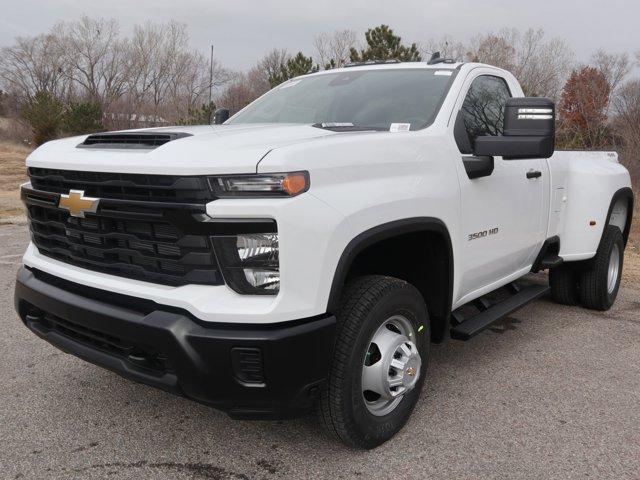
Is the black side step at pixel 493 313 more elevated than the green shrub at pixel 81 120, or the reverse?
the green shrub at pixel 81 120

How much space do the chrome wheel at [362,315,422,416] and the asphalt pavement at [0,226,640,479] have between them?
0.23m

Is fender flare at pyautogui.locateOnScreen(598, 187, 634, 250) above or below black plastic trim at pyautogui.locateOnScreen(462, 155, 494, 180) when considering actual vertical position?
below

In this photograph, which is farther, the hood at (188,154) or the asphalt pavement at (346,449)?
the asphalt pavement at (346,449)

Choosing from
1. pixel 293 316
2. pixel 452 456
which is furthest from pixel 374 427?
pixel 293 316

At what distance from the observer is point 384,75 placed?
3826 millimetres

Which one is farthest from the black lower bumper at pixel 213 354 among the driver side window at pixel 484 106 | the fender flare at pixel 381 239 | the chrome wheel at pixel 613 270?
the chrome wheel at pixel 613 270

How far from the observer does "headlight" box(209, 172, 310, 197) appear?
7.22 feet

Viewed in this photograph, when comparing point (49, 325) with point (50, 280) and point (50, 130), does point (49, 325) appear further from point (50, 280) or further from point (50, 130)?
point (50, 130)

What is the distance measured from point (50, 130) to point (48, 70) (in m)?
29.7

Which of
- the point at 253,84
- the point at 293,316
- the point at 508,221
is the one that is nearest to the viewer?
the point at 293,316

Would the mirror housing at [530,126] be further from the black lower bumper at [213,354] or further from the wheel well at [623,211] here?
the wheel well at [623,211]

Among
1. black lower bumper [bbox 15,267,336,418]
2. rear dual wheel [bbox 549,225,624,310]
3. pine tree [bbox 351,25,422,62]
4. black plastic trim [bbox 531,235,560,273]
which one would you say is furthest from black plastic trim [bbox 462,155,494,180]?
pine tree [bbox 351,25,422,62]

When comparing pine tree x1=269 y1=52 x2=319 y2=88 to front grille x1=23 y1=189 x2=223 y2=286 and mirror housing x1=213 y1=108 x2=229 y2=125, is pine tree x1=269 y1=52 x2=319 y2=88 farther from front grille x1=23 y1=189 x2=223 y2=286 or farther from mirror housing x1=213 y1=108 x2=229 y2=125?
front grille x1=23 y1=189 x2=223 y2=286

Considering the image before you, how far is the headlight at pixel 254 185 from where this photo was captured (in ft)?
7.22
